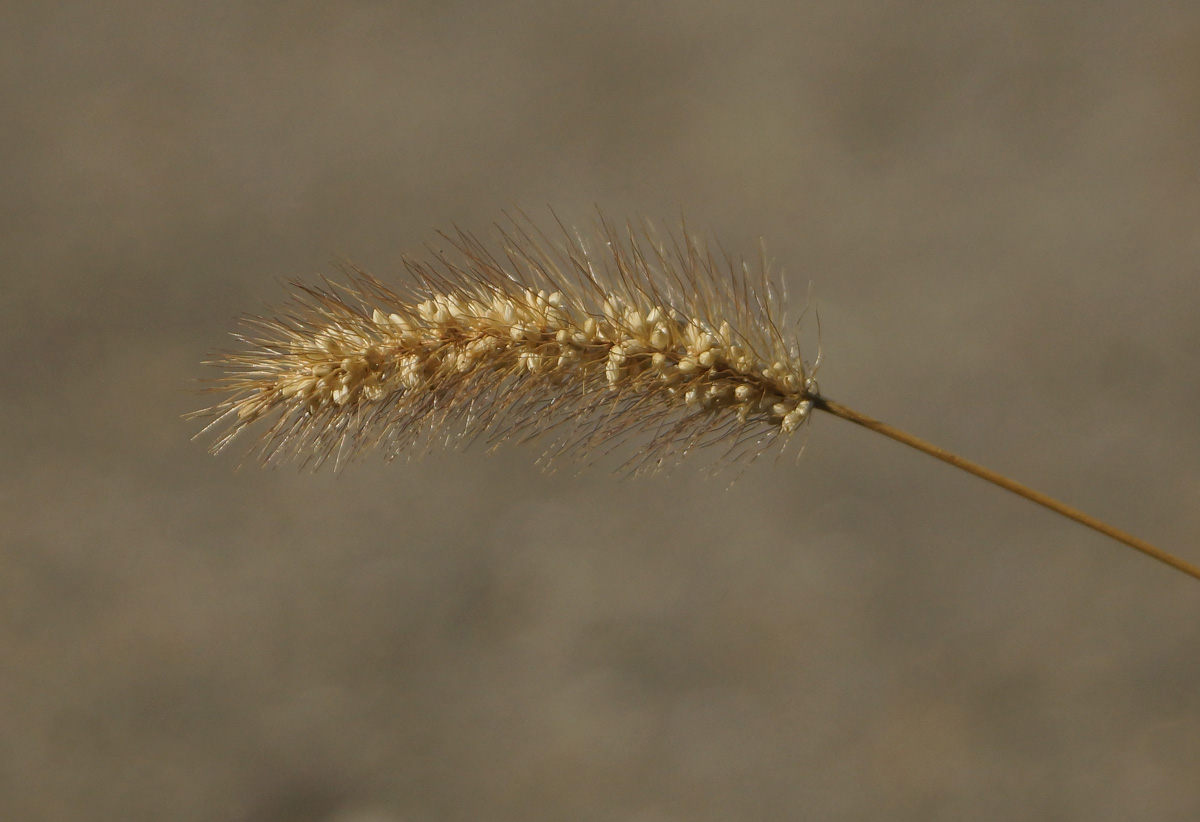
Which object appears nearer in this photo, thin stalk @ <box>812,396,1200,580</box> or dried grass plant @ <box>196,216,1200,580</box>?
thin stalk @ <box>812,396,1200,580</box>

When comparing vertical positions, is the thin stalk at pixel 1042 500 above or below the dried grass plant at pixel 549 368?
below

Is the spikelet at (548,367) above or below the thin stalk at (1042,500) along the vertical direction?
above

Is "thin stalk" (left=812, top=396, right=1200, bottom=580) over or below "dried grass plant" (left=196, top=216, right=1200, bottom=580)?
below

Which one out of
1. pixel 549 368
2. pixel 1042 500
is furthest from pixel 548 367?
pixel 1042 500

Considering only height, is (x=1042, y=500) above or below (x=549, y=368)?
below

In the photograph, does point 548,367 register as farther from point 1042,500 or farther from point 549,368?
point 1042,500

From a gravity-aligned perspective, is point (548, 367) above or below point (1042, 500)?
above

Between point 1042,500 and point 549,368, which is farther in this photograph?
point 549,368

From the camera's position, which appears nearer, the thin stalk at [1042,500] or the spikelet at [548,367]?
the thin stalk at [1042,500]

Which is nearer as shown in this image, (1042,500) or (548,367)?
(1042,500)

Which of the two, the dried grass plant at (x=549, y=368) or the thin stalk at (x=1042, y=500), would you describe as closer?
the thin stalk at (x=1042, y=500)

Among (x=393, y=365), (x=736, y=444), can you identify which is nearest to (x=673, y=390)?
(x=736, y=444)
